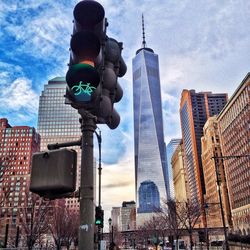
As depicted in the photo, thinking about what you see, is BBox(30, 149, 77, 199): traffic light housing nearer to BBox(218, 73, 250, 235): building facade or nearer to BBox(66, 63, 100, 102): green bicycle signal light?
BBox(66, 63, 100, 102): green bicycle signal light

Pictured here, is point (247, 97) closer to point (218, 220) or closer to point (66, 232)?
point (218, 220)

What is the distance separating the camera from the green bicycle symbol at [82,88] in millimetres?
3258

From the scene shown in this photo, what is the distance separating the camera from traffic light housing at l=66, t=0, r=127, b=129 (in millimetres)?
3258

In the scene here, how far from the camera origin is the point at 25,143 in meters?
191

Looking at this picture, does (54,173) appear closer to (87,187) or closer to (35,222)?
(87,187)

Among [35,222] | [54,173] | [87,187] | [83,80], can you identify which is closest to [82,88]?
[83,80]

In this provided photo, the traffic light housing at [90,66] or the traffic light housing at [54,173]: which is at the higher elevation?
the traffic light housing at [90,66]

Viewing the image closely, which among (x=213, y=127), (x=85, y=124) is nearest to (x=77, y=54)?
(x=85, y=124)

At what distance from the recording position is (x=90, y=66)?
10.7 feet

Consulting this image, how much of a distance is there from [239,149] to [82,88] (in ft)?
393

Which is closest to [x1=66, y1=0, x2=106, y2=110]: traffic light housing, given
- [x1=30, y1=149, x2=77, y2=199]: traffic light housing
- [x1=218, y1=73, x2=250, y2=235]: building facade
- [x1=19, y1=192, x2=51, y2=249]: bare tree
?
[x1=30, y1=149, x2=77, y2=199]: traffic light housing

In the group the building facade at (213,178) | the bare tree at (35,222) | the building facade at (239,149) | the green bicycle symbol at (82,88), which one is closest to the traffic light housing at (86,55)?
the green bicycle symbol at (82,88)

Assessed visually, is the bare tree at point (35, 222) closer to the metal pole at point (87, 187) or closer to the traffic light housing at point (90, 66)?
the metal pole at point (87, 187)

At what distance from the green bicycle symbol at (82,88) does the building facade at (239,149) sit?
104m
